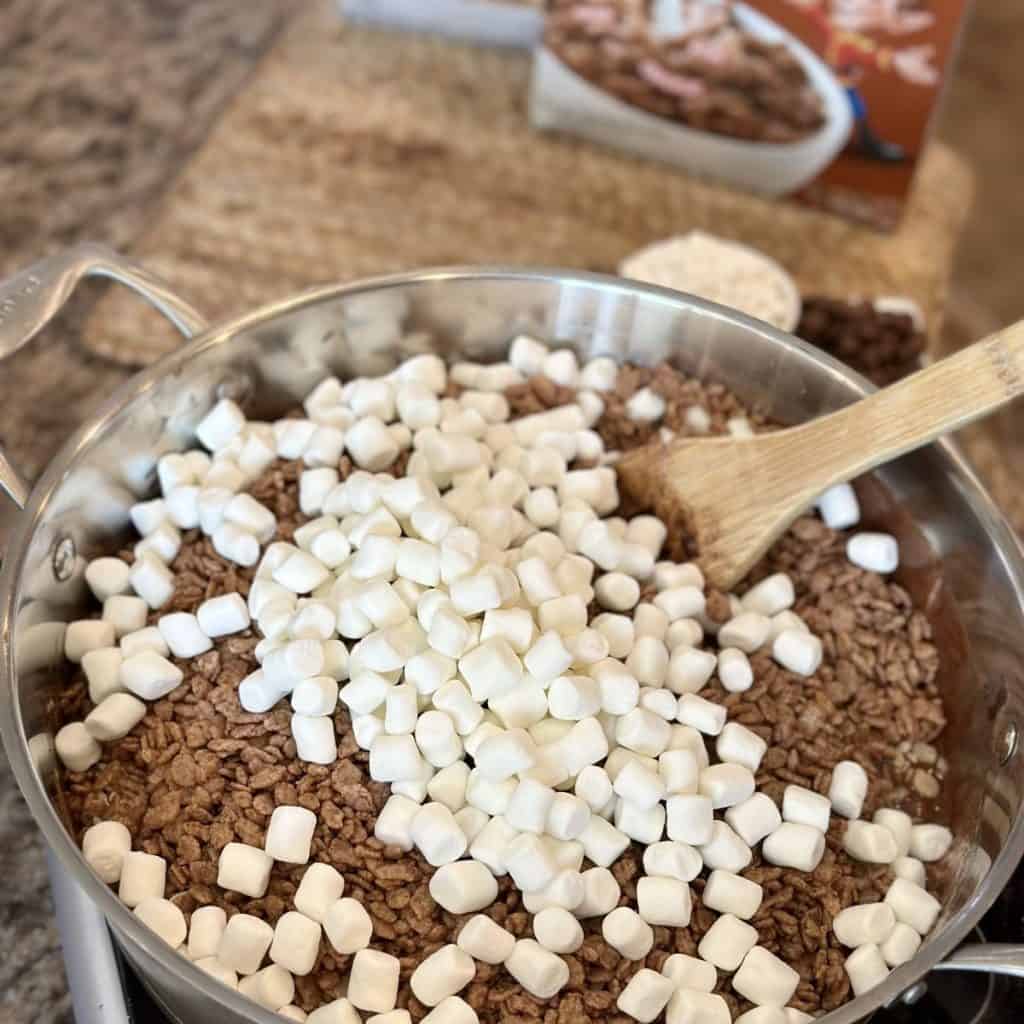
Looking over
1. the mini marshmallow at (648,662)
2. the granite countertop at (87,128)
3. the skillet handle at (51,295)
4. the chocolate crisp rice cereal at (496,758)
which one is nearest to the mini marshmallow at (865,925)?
the chocolate crisp rice cereal at (496,758)

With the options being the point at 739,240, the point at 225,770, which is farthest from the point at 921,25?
the point at 225,770

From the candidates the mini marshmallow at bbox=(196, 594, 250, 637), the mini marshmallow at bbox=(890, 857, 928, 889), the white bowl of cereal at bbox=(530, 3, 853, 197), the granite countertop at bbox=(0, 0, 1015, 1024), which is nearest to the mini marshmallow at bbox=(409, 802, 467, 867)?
the mini marshmallow at bbox=(196, 594, 250, 637)

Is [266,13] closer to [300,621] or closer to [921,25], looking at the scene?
[921,25]

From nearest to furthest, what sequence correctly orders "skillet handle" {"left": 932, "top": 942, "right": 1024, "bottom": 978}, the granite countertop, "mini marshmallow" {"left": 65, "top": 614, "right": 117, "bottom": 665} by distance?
"skillet handle" {"left": 932, "top": 942, "right": 1024, "bottom": 978}, "mini marshmallow" {"left": 65, "top": 614, "right": 117, "bottom": 665}, the granite countertop

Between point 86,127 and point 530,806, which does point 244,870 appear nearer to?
point 530,806

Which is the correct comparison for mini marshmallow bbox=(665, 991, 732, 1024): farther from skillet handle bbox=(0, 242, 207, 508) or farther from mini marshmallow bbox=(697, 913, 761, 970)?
skillet handle bbox=(0, 242, 207, 508)

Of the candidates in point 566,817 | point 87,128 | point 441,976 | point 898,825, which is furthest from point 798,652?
point 87,128
